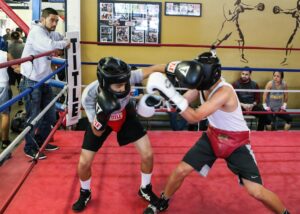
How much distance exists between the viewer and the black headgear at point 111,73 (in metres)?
1.48

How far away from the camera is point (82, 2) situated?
4.05 m

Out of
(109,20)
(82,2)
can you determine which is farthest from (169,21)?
(82,2)

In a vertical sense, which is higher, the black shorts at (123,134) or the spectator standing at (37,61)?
the spectator standing at (37,61)

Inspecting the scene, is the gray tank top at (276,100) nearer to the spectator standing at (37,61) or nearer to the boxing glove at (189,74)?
the spectator standing at (37,61)

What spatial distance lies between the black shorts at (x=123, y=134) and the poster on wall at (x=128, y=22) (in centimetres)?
238

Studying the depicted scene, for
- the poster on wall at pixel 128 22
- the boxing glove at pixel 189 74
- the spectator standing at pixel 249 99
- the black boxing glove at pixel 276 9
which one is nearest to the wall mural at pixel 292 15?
the black boxing glove at pixel 276 9

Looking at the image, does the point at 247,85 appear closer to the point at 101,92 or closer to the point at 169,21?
the point at 169,21

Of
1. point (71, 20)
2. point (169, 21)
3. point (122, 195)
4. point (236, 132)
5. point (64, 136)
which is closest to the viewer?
point (236, 132)

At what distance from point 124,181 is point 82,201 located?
0.40 metres

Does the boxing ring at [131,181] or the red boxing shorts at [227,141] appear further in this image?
the boxing ring at [131,181]

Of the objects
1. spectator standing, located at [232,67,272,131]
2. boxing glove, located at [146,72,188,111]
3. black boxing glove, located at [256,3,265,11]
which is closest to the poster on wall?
spectator standing, located at [232,67,272,131]

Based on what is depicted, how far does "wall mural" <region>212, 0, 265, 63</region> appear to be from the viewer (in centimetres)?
433

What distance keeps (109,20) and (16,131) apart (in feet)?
5.72

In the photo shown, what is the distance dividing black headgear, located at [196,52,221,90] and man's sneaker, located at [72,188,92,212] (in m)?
0.91
